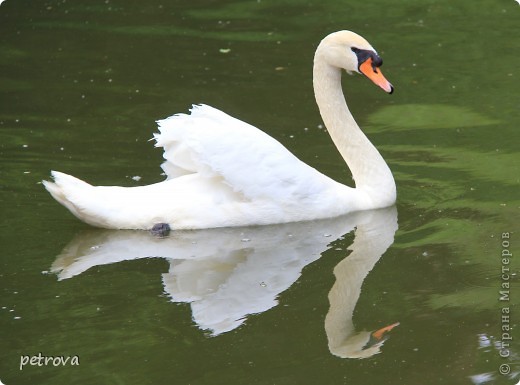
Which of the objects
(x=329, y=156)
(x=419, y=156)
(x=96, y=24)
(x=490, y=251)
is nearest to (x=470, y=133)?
(x=419, y=156)

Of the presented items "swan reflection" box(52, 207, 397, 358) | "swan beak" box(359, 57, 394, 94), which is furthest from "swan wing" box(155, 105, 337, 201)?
"swan beak" box(359, 57, 394, 94)

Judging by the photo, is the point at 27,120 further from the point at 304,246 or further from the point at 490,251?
the point at 490,251

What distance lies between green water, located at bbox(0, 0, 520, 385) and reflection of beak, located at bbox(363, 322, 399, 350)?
0.05 meters

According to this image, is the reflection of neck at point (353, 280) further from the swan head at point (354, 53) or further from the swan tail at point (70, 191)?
the swan tail at point (70, 191)

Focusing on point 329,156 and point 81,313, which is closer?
point 81,313

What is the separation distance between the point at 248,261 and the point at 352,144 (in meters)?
1.65

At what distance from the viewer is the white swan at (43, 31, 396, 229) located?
8062 mm

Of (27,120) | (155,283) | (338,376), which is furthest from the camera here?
(27,120)

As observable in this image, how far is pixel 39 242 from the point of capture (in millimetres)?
8000

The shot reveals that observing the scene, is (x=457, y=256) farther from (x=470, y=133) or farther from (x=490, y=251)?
(x=470, y=133)

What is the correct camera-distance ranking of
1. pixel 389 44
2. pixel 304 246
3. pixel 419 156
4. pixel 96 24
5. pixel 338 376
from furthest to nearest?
pixel 96 24 → pixel 389 44 → pixel 419 156 → pixel 304 246 → pixel 338 376

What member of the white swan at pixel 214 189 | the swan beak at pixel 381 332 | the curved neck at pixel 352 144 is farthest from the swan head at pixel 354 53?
the swan beak at pixel 381 332

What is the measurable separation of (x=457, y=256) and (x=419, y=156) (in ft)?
7.08

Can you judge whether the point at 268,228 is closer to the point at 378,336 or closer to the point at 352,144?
the point at 352,144
